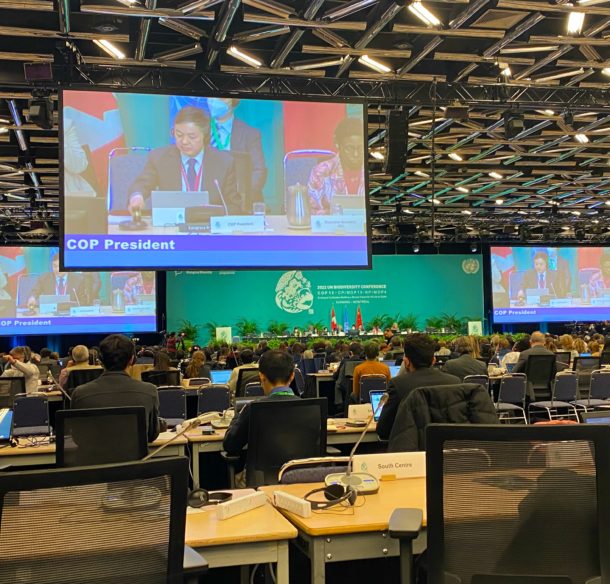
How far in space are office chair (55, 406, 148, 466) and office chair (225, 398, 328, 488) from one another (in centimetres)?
60

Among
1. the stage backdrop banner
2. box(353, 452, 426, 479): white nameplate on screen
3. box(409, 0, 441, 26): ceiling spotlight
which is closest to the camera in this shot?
box(353, 452, 426, 479): white nameplate on screen

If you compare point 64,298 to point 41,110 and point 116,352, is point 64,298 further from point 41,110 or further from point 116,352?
point 116,352

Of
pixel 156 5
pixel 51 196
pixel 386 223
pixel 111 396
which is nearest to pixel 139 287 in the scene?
pixel 51 196

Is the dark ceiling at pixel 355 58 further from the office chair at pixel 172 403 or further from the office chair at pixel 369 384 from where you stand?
the office chair at pixel 172 403

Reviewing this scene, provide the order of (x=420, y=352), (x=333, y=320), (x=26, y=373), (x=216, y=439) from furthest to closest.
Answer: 1. (x=333, y=320)
2. (x=26, y=373)
3. (x=216, y=439)
4. (x=420, y=352)

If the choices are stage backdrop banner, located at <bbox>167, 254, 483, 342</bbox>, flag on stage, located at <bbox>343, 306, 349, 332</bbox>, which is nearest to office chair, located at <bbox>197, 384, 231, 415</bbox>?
stage backdrop banner, located at <bbox>167, 254, 483, 342</bbox>

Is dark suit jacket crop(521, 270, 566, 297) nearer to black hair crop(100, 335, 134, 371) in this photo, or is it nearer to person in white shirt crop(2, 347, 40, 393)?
person in white shirt crop(2, 347, 40, 393)

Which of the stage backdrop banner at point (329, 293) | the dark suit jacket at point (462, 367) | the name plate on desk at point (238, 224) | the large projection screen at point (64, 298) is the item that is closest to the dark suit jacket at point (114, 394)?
the name plate on desk at point (238, 224)

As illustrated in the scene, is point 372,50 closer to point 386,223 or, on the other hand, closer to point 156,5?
point 156,5

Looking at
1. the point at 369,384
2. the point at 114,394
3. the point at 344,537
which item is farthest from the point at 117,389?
the point at 369,384

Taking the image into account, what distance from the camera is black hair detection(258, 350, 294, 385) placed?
4.08 metres

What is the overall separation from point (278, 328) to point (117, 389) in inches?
691

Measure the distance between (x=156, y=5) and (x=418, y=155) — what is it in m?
6.73

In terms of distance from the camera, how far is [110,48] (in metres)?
A: 7.25
